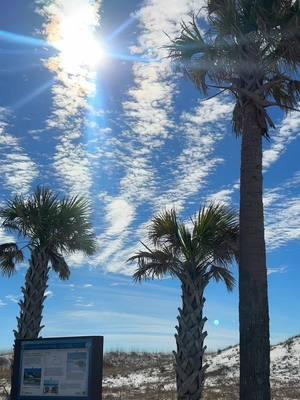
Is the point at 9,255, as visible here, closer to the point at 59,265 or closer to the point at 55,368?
the point at 59,265

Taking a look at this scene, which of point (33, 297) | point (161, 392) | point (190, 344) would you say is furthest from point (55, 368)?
point (161, 392)

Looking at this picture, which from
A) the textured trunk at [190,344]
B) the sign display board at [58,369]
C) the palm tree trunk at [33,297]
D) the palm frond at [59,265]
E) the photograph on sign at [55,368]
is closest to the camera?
the sign display board at [58,369]

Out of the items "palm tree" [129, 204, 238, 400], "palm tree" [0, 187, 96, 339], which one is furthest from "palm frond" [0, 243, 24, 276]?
"palm tree" [129, 204, 238, 400]

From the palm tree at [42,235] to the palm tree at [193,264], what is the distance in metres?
4.45

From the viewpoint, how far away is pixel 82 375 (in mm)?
10195

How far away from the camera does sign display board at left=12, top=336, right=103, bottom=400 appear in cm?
1011

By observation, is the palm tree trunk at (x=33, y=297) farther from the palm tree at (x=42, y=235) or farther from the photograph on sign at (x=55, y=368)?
the photograph on sign at (x=55, y=368)

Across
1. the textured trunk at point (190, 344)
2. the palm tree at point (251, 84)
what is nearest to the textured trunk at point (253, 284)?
the palm tree at point (251, 84)

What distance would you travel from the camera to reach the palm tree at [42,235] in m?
19.2

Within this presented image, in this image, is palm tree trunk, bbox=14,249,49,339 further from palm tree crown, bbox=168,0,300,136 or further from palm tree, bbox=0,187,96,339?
palm tree crown, bbox=168,0,300,136

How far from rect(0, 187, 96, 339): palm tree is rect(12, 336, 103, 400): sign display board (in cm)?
784

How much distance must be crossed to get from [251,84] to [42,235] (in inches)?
412

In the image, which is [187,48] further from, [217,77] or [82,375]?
[82,375]

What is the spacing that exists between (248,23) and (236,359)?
94.2ft
